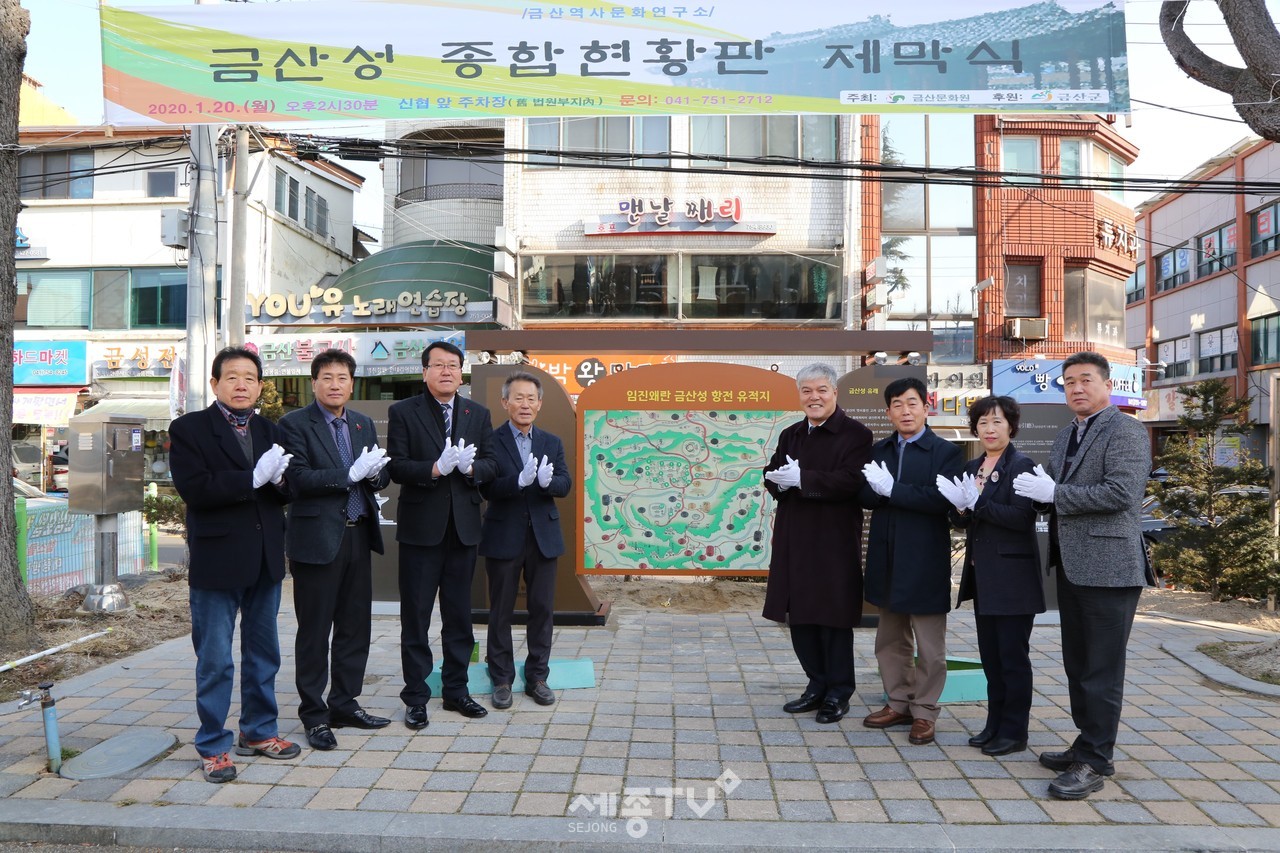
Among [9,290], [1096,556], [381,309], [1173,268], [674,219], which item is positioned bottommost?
[1096,556]

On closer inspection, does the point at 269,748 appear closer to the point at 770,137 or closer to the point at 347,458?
the point at 347,458

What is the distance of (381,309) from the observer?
18.4m

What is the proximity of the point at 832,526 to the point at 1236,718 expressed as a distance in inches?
97.2

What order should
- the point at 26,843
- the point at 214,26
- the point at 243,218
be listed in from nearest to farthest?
1. the point at 26,843
2. the point at 214,26
3. the point at 243,218

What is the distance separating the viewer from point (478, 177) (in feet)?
69.7

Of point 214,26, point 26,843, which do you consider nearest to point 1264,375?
point 214,26

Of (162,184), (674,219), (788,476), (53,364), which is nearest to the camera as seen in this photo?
(788,476)

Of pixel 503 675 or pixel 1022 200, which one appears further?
pixel 1022 200

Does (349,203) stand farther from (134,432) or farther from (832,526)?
(832,526)

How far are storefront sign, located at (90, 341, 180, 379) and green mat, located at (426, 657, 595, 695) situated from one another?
19552mm

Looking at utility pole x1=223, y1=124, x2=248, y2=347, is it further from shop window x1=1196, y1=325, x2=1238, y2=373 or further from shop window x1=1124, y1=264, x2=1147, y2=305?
shop window x1=1124, y1=264, x2=1147, y2=305

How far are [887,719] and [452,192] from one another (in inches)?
742

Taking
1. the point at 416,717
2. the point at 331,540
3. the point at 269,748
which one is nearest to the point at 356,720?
the point at 416,717

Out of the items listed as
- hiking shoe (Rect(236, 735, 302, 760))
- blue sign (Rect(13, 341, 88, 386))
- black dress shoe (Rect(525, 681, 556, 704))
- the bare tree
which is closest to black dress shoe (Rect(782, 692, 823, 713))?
black dress shoe (Rect(525, 681, 556, 704))
